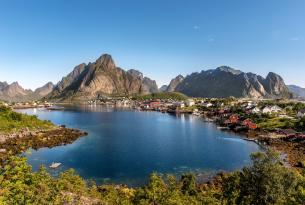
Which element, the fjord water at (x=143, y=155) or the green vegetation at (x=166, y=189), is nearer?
the green vegetation at (x=166, y=189)

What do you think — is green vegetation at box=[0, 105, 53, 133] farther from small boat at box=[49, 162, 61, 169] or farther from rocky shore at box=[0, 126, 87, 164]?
small boat at box=[49, 162, 61, 169]

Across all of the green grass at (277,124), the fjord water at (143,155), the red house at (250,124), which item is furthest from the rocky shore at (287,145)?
the green grass at (277,124)

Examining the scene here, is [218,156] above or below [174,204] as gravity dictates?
below

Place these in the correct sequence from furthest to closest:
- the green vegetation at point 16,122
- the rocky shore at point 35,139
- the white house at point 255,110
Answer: the white house at point 255,110 → the green vegetation at point 16,122 → the rocky shore at point 35,139

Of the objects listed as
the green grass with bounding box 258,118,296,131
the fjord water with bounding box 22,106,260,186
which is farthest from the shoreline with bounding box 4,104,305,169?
the green grass with bounding box 258,118,296,131

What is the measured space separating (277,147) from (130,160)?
133 ft

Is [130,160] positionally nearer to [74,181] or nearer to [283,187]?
[74,181]

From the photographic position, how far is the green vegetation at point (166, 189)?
1728cm

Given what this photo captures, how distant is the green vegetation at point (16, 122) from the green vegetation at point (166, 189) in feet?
232

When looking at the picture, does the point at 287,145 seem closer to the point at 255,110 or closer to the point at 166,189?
the point at 166,189

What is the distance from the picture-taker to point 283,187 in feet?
108

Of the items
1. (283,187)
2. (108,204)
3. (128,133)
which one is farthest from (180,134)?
(108,204)

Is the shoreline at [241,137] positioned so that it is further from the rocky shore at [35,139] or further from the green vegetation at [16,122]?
the green vegetation at [16,122]

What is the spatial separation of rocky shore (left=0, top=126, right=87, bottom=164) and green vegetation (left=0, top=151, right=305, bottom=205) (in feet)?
152
